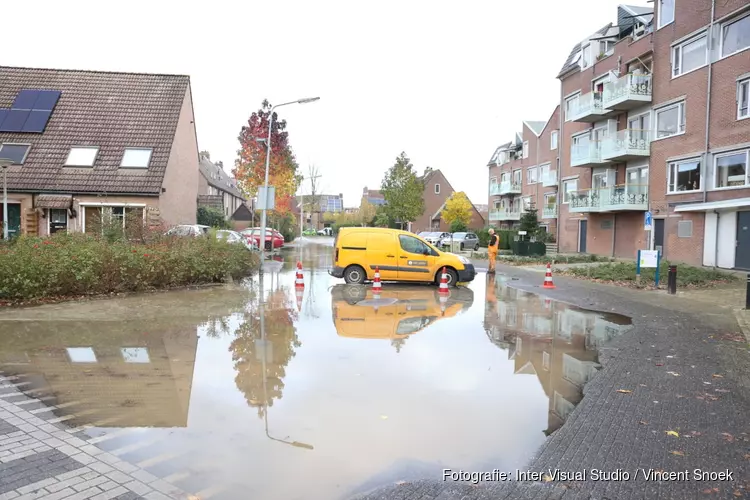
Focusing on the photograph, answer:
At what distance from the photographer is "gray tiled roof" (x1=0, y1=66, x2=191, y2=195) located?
74.7 feet

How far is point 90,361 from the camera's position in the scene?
6.55 m

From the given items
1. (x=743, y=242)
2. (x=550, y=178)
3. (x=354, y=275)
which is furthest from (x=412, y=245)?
(x=550, y=178)

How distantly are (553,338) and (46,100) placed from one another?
26.8 metres

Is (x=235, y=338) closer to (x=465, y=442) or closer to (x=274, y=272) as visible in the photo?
(x=465, y=442)

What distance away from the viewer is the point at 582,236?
111 ft

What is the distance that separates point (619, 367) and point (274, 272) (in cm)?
1441

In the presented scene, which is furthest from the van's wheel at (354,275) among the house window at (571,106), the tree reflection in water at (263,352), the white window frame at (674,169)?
the house window at (571,106)

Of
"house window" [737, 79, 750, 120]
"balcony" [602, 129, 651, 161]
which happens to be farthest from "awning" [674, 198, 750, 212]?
"balcony" [602, 129, 651, 161]

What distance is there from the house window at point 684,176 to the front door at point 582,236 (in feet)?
26.6

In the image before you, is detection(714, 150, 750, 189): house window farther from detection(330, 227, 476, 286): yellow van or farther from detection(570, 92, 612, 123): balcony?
detection(330, 227, 476, 286): yellow van

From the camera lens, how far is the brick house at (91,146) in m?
22.6

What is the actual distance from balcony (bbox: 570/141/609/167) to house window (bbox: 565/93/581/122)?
2.26 metres

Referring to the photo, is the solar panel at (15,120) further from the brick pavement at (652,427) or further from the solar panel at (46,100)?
the brick pavement at (652,427)

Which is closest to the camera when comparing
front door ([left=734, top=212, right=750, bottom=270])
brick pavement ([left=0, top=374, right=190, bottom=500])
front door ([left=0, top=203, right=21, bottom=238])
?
brick pavement ([left=0, top=374, right=190, bottom=500])
